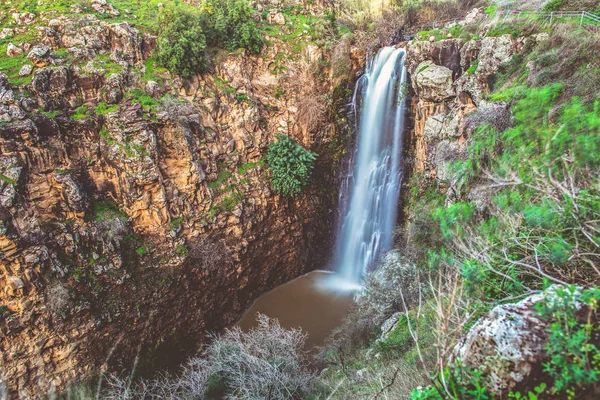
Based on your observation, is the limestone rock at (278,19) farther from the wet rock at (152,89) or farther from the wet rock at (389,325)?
the wet rock at (389,325)

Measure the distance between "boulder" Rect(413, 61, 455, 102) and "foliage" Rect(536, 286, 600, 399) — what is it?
1124 cm

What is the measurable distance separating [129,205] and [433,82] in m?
13.1

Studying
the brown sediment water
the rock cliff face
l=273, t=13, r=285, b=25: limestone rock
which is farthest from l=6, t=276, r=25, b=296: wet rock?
l=273, t=13, r=285, b=25: limestone rock

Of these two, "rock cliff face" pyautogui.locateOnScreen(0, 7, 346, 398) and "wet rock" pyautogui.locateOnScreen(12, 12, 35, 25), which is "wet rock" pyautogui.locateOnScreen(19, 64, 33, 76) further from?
"wet rock" pyautogui.locateOnScreen(12, 12, 35, 25)

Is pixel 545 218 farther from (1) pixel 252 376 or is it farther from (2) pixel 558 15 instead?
(2) pixel 558 15

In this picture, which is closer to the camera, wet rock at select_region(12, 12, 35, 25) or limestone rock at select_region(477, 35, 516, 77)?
limestone rock at select_region(477, 35, 516, 77)

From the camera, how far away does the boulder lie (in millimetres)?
12719

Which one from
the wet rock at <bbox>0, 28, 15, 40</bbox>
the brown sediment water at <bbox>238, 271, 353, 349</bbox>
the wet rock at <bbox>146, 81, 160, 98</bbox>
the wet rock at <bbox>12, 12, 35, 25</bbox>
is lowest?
the brown sediment water at <bbox>238, 271, 353, 349</bbox>

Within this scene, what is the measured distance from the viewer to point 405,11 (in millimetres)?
17438

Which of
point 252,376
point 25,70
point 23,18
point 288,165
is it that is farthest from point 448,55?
point 23,18

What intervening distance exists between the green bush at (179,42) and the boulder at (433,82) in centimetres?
963

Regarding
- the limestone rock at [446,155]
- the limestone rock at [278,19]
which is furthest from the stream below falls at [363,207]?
the limestone rock at [278,19]

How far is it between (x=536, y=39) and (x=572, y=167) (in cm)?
807

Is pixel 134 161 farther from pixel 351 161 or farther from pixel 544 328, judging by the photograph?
pixel 544 328
